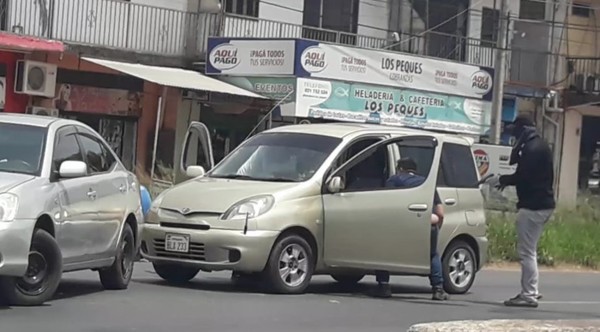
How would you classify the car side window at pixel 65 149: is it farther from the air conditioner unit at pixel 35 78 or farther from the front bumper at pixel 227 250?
the air conditioner unit at pixel 35 78

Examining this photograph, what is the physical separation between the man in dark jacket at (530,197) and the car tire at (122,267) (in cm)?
403

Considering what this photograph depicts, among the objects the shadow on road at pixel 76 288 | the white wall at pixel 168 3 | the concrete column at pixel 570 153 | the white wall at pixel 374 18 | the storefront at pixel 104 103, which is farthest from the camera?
the concrete column at pixel 570 153

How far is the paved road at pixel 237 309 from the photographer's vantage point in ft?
33.4

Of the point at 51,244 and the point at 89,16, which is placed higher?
the point at 89,16

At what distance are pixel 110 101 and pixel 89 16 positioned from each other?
6.45 feet

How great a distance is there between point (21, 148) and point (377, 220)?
13.4 feet

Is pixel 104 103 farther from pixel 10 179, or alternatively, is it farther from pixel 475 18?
pixel 10 179

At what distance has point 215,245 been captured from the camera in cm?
1250

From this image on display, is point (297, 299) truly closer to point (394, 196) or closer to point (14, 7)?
point (394, 196)

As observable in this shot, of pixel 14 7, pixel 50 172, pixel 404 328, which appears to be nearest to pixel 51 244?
pixel 50 172

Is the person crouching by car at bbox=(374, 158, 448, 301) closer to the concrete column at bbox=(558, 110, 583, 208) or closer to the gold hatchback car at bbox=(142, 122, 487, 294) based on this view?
A: the gold hatchback car at bbox=(142, 122, 487, 294)

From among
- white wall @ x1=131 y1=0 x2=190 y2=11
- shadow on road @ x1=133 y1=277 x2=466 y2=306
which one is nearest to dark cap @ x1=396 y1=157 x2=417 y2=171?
shadow on road @ x1=133 y1=277 x2=466 y2=306

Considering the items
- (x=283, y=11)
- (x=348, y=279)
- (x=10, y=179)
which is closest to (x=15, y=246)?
(x=10, y=179)

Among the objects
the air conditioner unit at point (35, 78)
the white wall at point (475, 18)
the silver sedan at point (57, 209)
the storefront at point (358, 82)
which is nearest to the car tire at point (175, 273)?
the silver sedan at point (57, 209)
